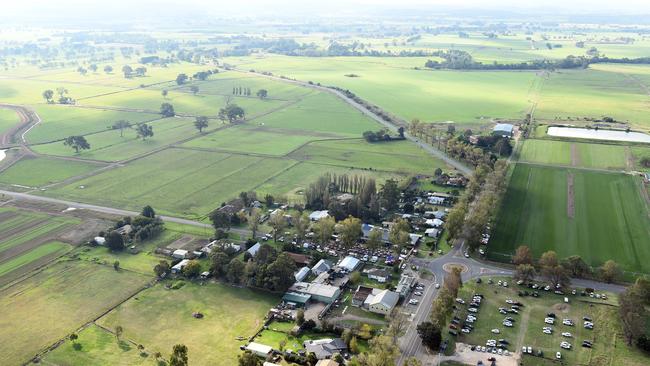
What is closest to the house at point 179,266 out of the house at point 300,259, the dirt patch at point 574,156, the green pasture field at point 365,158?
the house at point 300,259

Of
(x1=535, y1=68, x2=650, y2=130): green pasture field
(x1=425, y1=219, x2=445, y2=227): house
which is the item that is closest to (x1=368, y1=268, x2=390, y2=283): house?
(x1=425, y1=219, x2=445, y2=227): house

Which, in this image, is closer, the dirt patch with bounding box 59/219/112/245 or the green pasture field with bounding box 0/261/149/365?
the green pasture field with bounding box 0/261/149/365

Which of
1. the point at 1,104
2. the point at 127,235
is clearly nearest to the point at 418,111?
the point at 127,235

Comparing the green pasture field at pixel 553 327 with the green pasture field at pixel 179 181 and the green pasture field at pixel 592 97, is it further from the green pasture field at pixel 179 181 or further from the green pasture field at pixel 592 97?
the green pasture field at pixel 592 97

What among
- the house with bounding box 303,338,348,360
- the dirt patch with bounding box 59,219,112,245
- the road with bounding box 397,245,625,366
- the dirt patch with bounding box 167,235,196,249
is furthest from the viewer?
the dirt patch with bounding box 59,219,112,245

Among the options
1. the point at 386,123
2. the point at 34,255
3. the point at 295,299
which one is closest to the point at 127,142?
the point at 34,255

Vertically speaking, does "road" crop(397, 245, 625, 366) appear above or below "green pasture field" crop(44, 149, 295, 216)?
above

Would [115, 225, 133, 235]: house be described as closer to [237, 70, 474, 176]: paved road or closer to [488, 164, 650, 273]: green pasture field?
[488, 164, 650, 273]: green pasture field
